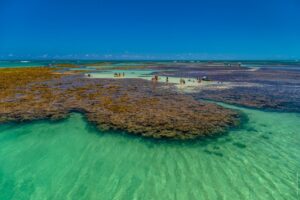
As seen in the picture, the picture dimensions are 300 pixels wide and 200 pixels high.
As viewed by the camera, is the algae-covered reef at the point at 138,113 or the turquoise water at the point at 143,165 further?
the algae-covered reef at the point at 138,113

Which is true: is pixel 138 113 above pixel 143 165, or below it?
above

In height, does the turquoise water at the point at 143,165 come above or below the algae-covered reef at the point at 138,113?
below

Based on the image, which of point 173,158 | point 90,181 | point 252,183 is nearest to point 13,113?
point 90,181

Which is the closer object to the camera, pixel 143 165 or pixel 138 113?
pixel 143 165

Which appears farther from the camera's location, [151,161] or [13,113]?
[13,113]

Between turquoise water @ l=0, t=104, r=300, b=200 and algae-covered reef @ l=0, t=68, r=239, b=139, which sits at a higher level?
algae-covered reef @ l=0, t=68, r=239, b=139

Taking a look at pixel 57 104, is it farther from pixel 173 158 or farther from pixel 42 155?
pixel 173 158

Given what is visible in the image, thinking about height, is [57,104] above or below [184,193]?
above

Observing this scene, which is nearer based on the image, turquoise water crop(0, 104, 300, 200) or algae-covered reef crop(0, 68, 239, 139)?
turquoise water crop(0, 104, 300, 200)
